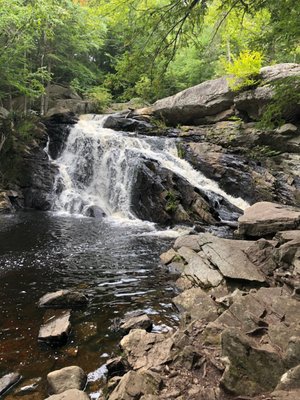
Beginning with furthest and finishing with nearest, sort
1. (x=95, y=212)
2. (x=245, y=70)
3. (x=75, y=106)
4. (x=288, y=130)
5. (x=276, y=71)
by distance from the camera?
(x=75, y=106), (x=276, y=71), (x=288, y=130), (x=245, y=70), (x=95, y=212)

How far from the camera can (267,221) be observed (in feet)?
32.1

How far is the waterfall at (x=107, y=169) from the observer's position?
16422 millimetres

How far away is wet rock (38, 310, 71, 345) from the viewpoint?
5.11 m

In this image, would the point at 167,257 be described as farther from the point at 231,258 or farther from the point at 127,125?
the point at 127,125

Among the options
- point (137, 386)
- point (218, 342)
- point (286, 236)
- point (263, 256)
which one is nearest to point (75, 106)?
point (286, 236)

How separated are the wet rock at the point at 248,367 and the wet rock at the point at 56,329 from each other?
2.75 metres

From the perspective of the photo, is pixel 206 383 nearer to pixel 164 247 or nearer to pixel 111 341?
pixel 111 341

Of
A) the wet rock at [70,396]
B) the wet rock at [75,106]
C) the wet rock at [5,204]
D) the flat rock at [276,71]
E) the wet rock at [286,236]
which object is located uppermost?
the flat rock at [276,71]

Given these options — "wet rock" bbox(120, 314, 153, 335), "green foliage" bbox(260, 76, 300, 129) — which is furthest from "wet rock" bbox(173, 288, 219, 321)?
"green foliage" bbox(260, 76, 300, 129)

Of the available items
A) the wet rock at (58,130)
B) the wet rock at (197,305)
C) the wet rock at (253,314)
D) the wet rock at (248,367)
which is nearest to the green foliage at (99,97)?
the wet rock at (58,130)

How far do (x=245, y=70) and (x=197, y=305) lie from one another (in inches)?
585

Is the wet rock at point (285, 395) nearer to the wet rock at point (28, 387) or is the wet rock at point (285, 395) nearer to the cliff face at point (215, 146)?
the wet rock at point (28, 387)

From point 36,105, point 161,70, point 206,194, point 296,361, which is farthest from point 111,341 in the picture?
point 36,105

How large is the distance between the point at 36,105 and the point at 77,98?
363 centimetres
